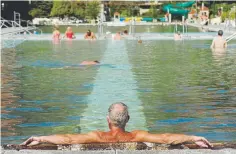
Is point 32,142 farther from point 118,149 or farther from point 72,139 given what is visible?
point 118,149

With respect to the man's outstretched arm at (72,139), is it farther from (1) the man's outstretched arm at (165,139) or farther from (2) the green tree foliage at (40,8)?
(2) the green tree foliage at (40,8)

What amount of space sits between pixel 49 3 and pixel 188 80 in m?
78.2

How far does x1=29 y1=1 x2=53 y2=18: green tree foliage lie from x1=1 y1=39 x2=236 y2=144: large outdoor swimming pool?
224 ft

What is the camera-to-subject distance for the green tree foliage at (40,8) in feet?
273

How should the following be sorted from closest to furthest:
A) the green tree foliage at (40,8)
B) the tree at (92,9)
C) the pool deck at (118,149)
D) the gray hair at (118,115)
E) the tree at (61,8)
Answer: the pool deck at (118,149), the gray hair at (118,115), the green tree foliage at (40,8), the tree at (92,9), the tree at (61,8)

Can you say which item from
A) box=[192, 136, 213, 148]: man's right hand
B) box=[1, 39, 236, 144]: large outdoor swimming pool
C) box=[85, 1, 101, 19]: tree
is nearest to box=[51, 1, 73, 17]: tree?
box=[85, 1, 101, 19]: tree

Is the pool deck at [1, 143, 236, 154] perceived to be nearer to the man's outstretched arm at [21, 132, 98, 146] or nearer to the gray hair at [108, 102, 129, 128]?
the man's outstretched arm at [21, 132, 98, 146]

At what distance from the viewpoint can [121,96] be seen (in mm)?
9344

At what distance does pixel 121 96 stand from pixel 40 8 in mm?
79874

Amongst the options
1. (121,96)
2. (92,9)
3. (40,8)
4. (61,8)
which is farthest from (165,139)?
(40,8)

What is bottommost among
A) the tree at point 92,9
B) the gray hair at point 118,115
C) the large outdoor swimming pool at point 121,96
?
the large outdoor swimming pool at point 121,96

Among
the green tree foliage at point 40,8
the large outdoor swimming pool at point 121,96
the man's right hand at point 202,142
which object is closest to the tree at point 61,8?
the green tree foliage at point 40,8

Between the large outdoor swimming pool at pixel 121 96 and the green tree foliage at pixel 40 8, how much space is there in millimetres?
68342

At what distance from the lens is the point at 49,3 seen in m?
88.0
